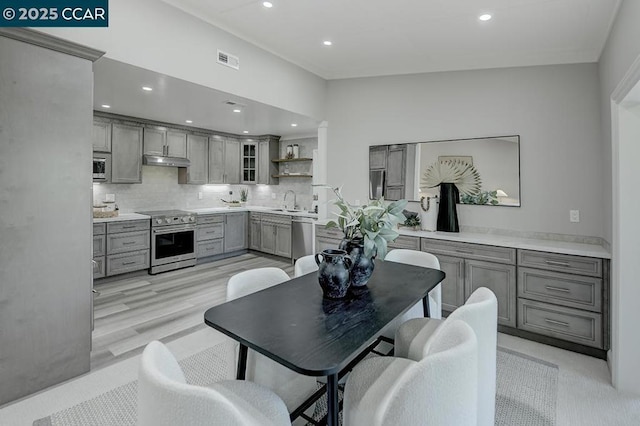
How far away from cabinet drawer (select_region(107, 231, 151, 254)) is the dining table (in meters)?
3.65

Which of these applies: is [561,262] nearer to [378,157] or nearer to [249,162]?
[378,157]

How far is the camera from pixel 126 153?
511cm

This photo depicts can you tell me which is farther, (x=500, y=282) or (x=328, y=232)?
(x=328, y=232)

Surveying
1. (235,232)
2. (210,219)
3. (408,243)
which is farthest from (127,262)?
(408,243)

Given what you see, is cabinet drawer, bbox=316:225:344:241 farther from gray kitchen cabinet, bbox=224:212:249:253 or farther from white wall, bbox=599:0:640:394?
white wall, bbox=599:0:640:394

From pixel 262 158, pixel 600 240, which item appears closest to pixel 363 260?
pixel 600 240

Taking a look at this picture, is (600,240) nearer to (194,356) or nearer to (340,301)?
(340,301)

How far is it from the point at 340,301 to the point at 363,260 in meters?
0.30

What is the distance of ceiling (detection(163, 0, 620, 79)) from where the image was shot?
265 centimetres

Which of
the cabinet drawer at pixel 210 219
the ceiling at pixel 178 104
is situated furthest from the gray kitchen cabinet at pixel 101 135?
the cabinet drawer at pixel 210 219

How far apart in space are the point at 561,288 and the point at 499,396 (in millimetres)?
1223

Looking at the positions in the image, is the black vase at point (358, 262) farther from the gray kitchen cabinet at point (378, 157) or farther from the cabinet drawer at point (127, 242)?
the cabinet drawer at point (127, 242)

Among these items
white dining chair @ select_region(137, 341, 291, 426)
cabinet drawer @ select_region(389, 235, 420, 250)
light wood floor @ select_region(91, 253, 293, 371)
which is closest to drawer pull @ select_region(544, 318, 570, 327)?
cabinet drawer @ select_region(389, 235, 420, 250)

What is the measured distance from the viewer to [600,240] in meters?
3.13
